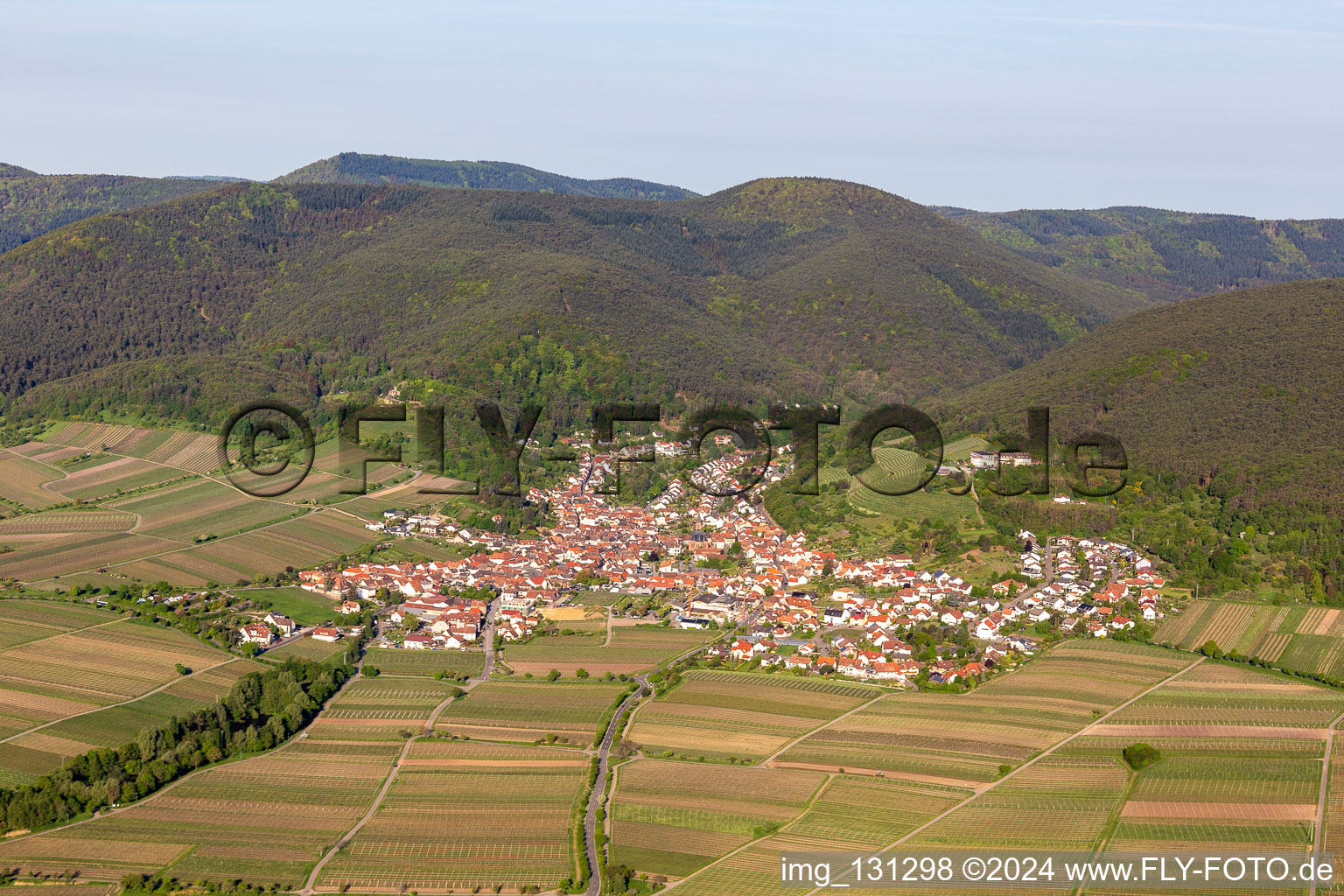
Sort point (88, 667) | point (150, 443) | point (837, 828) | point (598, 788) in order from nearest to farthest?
point (837, 828), point (598, 788), point (88, 667), point (150, 443)

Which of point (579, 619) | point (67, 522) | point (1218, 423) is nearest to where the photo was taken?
point (579, 619)

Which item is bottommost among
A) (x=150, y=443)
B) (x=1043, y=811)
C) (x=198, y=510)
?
(x=1043, y=811)

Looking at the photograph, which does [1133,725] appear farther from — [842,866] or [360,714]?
[360,714]

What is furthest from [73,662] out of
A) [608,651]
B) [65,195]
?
[65,195]

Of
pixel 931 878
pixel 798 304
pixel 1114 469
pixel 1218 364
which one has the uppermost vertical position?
pixel 798 304

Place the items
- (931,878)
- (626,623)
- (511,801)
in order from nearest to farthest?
(931,878), (511,801), (626,623)

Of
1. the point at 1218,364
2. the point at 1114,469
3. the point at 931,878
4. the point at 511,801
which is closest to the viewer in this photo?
the point at 931,878

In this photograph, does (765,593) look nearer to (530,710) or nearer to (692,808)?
(530,710)

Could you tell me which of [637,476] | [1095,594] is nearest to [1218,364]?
[1095,594]

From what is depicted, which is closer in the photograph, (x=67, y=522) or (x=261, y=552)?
(x=261, y=552)
